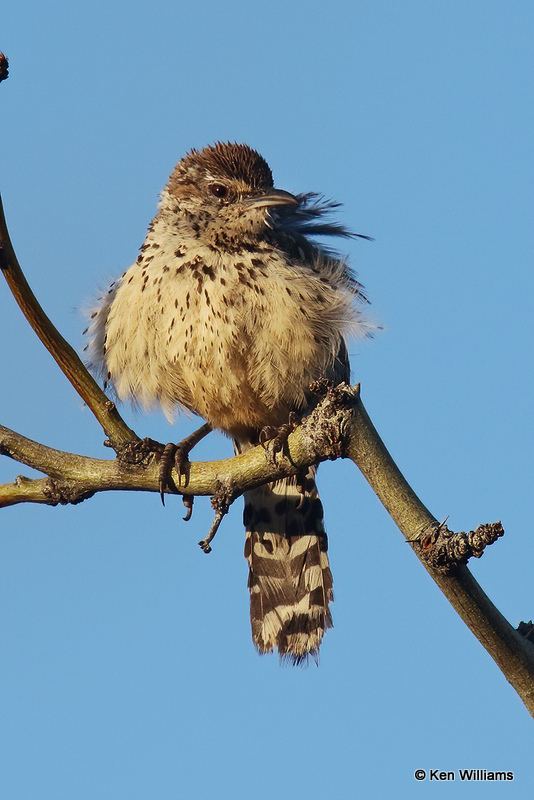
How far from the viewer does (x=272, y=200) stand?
5316mm

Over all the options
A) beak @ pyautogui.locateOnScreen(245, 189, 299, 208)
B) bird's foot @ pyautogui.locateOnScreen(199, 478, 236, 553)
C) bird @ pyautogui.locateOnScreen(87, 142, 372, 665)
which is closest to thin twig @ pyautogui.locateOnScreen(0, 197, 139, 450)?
bird's foot @ pyautogui.locateOnScreen(199, 478, 236, 553)

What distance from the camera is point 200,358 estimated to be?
4.86 meters

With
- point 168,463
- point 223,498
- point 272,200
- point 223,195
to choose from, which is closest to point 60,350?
point 168,463

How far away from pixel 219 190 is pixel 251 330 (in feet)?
3.82

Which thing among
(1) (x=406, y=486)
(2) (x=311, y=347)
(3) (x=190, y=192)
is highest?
(3) (x=190, y=192)

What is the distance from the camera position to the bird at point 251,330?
483cm

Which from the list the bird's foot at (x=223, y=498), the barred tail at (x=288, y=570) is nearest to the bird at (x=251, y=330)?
the barred tail at (x=288, y=570)

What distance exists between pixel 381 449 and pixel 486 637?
2.44 ft

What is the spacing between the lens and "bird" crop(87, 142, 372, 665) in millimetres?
4828

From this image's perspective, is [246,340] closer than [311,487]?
Yes

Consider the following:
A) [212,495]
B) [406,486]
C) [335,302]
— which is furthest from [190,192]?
[406,486]

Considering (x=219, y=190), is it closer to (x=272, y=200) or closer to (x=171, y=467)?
(x=272, y=200)

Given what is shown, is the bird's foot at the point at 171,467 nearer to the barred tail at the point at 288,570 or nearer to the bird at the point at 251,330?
the bird at the point at 251,330

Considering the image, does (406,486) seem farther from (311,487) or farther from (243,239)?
(311,487)
